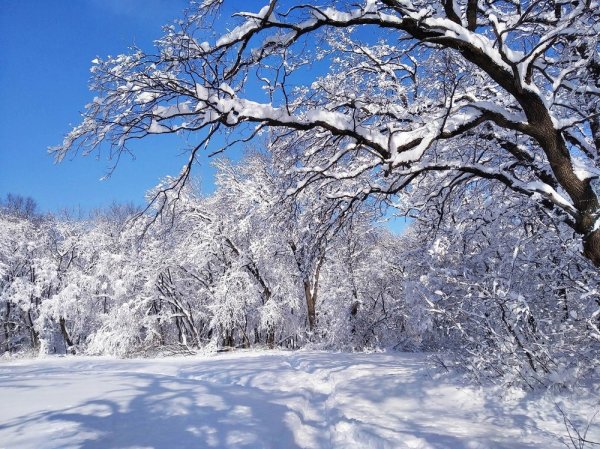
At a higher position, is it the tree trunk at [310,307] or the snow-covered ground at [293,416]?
the tree trunk at [310,307]

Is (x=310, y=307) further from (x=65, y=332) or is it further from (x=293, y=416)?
(x=65, y=332)

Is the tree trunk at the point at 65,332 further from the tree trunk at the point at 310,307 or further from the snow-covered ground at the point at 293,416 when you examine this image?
the snow-covered ground at the point at 293,416

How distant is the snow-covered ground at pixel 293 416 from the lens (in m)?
3.73

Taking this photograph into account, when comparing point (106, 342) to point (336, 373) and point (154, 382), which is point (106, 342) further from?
point (336, 373)

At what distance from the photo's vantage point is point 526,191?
472 centimetres

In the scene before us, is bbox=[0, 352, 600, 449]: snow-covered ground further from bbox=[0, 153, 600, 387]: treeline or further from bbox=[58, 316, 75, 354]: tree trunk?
bbox=[58, 316, 75, 354]: tree trunk

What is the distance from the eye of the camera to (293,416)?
191 inches

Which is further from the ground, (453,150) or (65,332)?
(453,150)

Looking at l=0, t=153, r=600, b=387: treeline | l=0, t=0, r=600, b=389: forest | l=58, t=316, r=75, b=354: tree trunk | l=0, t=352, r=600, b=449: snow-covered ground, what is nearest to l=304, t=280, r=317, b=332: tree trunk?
l=0, t=153, r=600, b=387: treeline

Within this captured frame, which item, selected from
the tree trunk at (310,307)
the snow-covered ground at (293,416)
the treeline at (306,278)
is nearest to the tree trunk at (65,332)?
the treeline at (306,278)

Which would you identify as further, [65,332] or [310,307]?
[65,332]

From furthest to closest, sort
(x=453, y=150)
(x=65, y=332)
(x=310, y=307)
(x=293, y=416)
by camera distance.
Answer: (x=65, y=332) → (x=310, y=307) → (x=453, y=150) → (x=293, y=416)

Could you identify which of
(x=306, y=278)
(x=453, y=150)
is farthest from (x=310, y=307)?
(x=453, y=150)

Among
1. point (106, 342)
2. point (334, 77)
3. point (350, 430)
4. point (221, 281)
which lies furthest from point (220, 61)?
point (106, 342)
